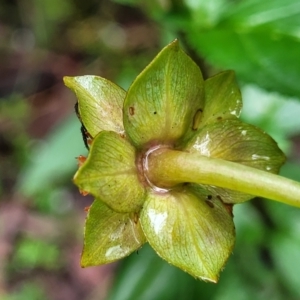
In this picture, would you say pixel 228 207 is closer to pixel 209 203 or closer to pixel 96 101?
pixel 209 203

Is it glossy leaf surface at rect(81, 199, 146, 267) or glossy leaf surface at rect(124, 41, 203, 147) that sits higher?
glossy leaf surface at rect(124, 41, 203, 147)

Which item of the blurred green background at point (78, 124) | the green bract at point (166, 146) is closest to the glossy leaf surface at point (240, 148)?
the green bract at point (166, 146)

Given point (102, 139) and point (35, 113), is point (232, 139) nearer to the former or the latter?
point (102, 139)

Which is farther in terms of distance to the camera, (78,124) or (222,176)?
(78,124)

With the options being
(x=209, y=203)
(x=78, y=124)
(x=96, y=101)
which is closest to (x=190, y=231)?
(x=209, y=203)

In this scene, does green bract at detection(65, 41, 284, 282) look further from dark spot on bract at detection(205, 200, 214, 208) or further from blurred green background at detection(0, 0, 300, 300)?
blurred green background at detection(0, 0, 300, 300)

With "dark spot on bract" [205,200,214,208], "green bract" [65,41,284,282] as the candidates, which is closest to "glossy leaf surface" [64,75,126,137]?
"green bract" [65,41,284,282]

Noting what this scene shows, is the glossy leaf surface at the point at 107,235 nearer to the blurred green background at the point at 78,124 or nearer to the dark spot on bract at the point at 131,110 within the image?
the dark spot on bract at the point at 131,110
